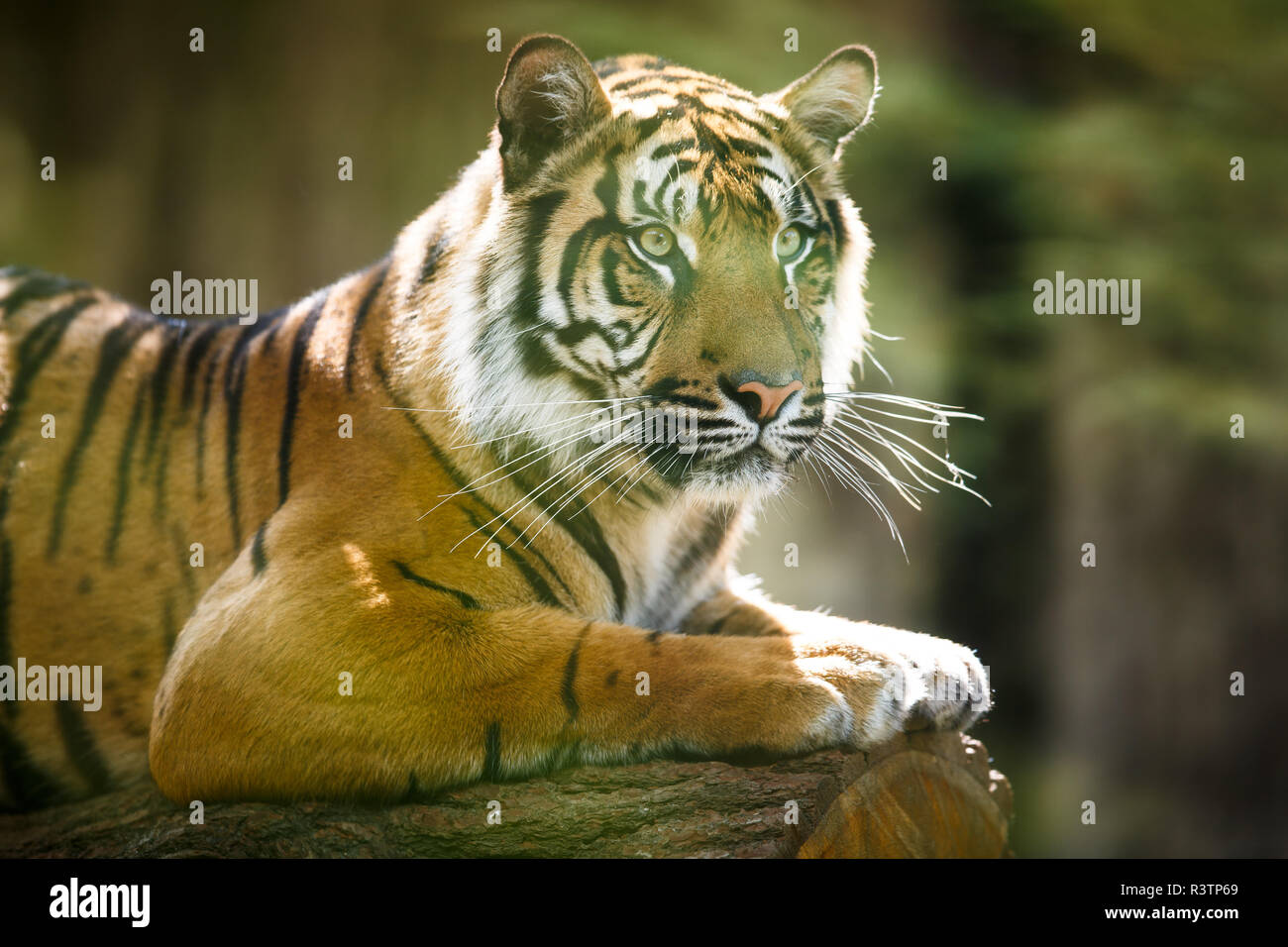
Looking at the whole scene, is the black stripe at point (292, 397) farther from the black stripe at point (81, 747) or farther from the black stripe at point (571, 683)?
the black stripe at point (571, 683)

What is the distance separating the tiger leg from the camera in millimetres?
1664

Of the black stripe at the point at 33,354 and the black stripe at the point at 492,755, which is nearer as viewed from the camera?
the black stripe at the point at 492,755

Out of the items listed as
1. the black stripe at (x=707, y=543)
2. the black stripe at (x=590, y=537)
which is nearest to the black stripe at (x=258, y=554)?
the black stripe at (x=590, y=537)

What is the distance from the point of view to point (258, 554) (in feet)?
6.34

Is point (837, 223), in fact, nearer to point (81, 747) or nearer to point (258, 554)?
point (258, 554)

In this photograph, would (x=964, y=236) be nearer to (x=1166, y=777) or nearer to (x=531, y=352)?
(x=1166, y=777)

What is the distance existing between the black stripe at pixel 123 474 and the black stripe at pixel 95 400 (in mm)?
71

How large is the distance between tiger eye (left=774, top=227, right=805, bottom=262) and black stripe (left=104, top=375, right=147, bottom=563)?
4.36 feet

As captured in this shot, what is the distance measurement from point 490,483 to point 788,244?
0.72m

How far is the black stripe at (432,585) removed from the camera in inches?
72.7

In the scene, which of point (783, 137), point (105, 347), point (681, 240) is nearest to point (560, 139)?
point (681, 240)

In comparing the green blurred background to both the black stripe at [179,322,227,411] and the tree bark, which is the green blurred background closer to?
the black stripe at [179,322,227,411]

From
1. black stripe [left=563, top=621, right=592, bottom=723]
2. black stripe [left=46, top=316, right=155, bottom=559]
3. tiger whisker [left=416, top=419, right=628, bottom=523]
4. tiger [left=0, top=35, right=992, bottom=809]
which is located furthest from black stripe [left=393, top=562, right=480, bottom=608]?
black stripe [left=46, top=316, right=155, bottom=559]
